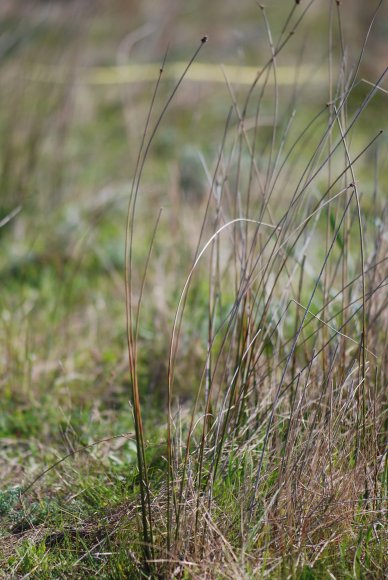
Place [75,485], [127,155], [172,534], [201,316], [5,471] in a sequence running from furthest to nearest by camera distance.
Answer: [127,155] < [201,316] < [5,471] < [75,485] < [172,534]

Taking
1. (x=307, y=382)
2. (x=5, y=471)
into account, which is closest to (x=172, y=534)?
(x=307, y=382)

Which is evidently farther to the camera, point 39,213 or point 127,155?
point 127,155

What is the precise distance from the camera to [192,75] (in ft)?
22.2

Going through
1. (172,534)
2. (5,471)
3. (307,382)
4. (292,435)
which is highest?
(307,382)

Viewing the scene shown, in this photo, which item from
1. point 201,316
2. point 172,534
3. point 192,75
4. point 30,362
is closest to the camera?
point 172,534

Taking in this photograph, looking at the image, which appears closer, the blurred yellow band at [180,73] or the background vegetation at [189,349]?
the background vegetation at [189,349]

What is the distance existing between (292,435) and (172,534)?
0.34 metres

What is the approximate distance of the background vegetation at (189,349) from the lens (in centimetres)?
175

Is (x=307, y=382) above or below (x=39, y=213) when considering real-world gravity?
above

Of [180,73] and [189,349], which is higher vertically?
[180,73]

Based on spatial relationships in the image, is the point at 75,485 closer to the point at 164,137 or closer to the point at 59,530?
the point at 59,530

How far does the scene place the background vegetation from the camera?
5.74ft

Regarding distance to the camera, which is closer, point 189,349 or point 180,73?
point 189,349

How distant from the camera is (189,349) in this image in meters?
2.87
